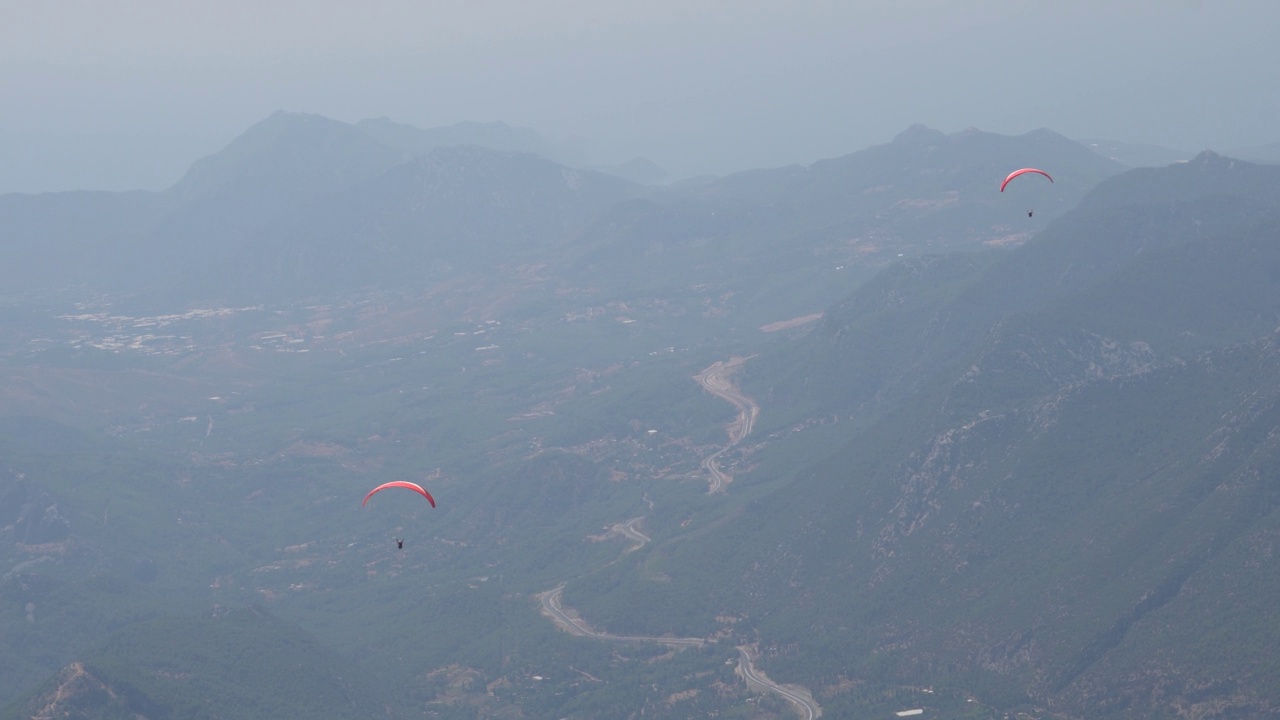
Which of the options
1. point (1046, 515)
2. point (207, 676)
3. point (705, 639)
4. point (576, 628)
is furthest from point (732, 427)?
point (207, 676)

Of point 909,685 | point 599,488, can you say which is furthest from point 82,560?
point 909,685

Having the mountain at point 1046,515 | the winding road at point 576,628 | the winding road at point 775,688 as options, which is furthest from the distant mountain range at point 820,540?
the winding road at point 775,688

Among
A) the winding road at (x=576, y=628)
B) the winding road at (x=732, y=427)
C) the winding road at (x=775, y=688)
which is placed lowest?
the winding road at (x=576, y=628)

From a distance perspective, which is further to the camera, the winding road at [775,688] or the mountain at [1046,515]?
Answer: the winding road at [775,688]

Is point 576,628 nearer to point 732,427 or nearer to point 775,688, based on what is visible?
point 775,688

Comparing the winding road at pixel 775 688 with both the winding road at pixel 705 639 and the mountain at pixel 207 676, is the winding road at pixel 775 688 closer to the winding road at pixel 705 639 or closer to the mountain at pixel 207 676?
the winding road at pixel 705 639

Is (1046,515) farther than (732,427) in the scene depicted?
No

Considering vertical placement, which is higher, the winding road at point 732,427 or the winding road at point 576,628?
the winding road at point 732,427

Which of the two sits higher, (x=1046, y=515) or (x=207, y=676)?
(x=1046, y=515)

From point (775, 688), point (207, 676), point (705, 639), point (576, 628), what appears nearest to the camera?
point (775, 688)
